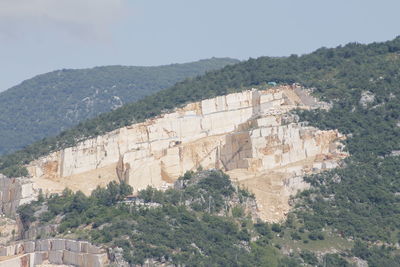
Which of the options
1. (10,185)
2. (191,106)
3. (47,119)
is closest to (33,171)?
(10,185)

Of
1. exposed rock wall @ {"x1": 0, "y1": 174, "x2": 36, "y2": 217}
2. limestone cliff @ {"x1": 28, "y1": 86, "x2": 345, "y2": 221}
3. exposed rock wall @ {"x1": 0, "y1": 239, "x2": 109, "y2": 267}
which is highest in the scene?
limestone cliff @ {"x1": 28, "y1": 86, "x2": 345, "y2": 221}

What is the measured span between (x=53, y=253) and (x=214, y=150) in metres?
17.8

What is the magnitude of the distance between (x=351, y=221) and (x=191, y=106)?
56.9 ft

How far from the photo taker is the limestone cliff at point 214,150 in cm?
9538

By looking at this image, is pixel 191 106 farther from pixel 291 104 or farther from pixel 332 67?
pixel 332 67

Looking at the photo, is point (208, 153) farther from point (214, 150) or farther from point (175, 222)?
point (175, 222)

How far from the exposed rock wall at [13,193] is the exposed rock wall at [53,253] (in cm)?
746

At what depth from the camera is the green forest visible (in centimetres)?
8775

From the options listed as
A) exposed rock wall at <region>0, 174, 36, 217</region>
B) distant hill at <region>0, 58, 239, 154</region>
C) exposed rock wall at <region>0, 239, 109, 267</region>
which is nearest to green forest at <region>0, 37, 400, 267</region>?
exposed rock wall at <region>0, 174, 36, 217</region>

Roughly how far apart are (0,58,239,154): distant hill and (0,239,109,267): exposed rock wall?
79.9m

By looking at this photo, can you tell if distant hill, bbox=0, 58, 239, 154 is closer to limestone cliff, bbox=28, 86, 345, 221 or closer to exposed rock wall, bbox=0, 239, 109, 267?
limestone cliff, bbox=28, 86, 345, 221

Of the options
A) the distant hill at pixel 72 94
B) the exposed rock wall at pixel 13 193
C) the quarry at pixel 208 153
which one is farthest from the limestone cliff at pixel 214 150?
the distant hill at pixel 72 94

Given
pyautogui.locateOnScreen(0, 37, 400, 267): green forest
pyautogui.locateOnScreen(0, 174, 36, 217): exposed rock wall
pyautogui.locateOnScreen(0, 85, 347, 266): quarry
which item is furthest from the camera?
pyautogui.locateOnScreen(0, 174, 36, 217): exposed rock wall

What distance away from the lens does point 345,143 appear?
3875 inches
